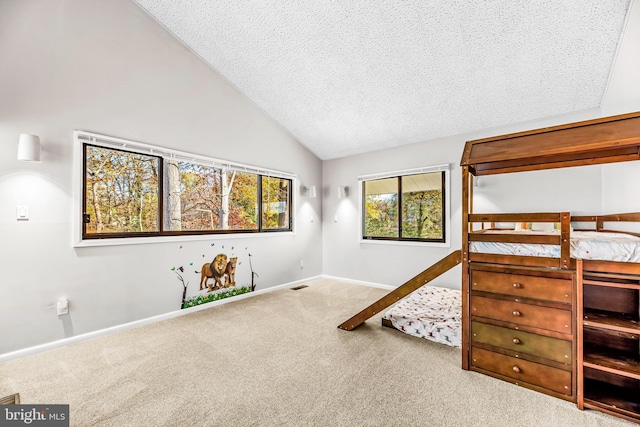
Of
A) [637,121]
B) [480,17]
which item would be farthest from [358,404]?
[480,17]

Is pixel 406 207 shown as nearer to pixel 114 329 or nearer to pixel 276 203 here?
pixel 276 203

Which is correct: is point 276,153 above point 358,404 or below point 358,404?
above

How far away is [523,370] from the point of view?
2.01 metres

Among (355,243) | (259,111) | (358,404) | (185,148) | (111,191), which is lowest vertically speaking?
(358,404)

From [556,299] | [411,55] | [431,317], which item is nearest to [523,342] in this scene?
[556,299]

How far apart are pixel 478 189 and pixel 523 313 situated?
2.34 m

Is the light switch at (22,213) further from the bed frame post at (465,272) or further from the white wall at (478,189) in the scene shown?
the white wall at (478,189)

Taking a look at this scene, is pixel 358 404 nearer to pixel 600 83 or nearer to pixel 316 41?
pixel 316 41

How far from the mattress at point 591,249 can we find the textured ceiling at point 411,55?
74.3 inches

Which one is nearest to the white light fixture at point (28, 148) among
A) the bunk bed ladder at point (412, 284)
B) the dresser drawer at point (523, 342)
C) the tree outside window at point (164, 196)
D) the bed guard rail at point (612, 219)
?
the tree outside window at point (164, 196)

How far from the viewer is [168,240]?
11.5 ft

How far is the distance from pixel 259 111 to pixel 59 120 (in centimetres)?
257

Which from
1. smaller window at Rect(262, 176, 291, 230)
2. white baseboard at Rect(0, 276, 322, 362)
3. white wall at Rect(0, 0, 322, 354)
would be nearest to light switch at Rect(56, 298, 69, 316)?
white wall at Rect(0, 0, 322, 354)

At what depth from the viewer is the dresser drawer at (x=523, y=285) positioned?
1.89 meters
